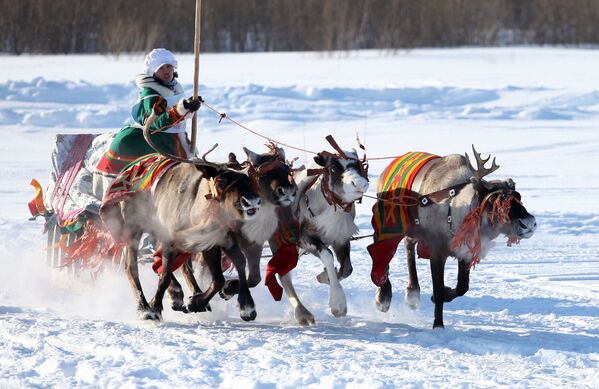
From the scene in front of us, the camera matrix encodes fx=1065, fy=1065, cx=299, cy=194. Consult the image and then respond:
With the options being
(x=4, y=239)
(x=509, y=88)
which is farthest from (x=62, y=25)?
(x=4, y=239)

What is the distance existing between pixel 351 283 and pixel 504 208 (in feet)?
7.63

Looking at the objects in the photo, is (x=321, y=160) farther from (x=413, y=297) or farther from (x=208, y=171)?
(x=413, y=297)

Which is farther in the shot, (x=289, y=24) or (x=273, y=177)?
(x=289, y=24)

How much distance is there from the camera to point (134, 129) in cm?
792

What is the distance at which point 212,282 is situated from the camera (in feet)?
22.3

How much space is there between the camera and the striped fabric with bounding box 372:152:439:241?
7.08 metres

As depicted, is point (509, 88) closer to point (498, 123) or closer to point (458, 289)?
point (498, 123)

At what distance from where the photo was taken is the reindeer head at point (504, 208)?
256 inches

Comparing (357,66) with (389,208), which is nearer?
(389,208)

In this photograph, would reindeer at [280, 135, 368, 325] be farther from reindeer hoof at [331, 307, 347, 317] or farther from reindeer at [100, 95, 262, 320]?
reindeer at [100, 95, 262, 320]

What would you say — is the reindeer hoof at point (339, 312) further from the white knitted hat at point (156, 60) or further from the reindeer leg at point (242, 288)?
the white knitted hat at point (156, 60)

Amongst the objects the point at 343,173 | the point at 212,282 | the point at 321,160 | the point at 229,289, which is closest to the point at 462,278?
the point at 343,173

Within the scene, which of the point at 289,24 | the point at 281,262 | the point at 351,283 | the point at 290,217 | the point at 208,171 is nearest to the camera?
the point at 208,171

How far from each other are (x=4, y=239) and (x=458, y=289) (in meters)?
5.01
